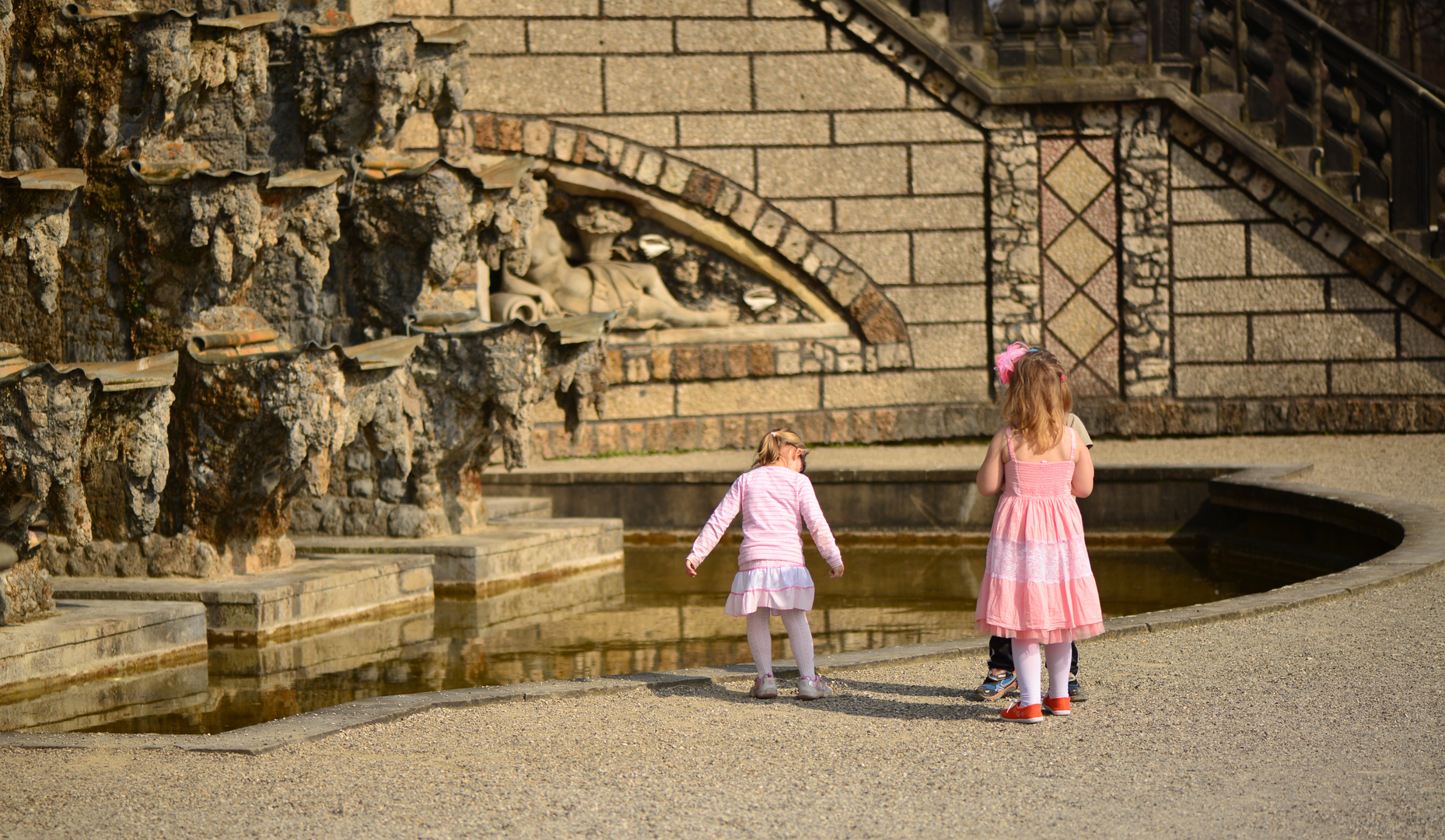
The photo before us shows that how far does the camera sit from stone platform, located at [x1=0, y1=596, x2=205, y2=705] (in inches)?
238

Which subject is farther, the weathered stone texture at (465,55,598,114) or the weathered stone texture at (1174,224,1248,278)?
the weathered stone texture at (1174,224,1248,278)

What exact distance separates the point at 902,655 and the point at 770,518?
81cm

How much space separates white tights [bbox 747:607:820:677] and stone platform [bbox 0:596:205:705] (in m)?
2.52

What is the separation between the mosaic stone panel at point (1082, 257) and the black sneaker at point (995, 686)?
9.26m

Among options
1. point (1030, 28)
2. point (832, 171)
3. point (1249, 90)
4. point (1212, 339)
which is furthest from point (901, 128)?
point (1212, 339)

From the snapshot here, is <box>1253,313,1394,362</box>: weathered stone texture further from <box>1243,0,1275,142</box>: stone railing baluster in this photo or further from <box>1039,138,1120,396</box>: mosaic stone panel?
<box>1243,0,1275,142</box>: stone railing baluster

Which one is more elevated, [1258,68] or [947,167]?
[1258,68]

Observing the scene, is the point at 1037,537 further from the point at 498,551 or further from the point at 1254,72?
the point at 1254,72

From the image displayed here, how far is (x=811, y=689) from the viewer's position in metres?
5.43

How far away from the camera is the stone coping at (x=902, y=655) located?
4.87m

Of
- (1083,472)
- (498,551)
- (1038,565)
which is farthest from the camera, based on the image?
(498,551)

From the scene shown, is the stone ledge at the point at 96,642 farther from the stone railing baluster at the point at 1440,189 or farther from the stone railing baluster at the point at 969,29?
the stone railing baluster at the point at 1440,189

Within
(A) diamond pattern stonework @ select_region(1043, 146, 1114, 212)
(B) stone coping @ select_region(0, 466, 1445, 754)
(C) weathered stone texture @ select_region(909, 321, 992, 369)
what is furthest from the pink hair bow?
(A) diamond pattern stonework @ select_region(1043, 146, 1114, 212)

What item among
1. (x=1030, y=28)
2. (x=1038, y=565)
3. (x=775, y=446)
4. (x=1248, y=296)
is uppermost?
(x=1030, y=28)
